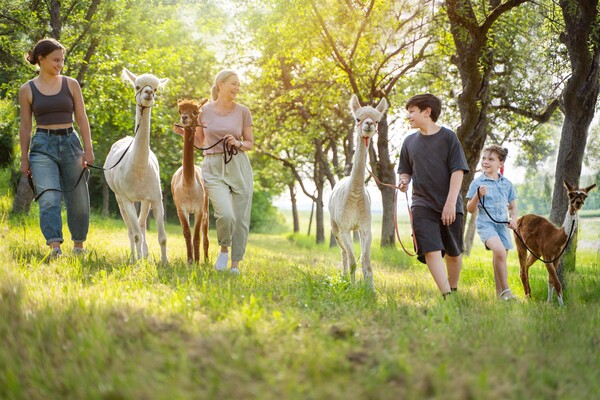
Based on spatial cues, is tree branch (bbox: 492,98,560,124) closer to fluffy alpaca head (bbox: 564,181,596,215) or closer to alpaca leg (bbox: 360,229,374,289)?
fluffy alpaca head (bbox: 564,181,596,215)

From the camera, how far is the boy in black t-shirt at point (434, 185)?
18.1 feet

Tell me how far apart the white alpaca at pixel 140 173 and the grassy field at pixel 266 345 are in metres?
2.24

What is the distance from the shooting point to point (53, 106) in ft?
19.9

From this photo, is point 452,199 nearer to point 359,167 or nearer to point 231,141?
point 359,167

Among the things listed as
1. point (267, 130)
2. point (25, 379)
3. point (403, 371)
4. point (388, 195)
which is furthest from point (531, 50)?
point (25, 379)

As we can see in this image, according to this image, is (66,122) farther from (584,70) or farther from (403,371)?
(584,70)

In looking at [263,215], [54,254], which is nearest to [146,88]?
[54,254]

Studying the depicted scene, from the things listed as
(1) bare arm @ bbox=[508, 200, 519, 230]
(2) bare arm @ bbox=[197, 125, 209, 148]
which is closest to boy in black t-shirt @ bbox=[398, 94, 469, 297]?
(1) bare arm @ bbox=[508, 200, 519, 230]

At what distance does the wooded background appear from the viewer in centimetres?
863

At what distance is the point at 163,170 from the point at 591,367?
984 inches

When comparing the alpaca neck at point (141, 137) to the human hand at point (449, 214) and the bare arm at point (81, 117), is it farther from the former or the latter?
the human hand at point (449, 214)

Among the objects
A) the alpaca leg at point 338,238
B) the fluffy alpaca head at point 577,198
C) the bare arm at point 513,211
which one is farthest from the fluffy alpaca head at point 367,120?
the fluffy alpaca head at point 577,198

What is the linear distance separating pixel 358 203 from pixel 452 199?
1.22 metres

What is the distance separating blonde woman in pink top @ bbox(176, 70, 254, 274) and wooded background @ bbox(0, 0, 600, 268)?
13.8 ft
